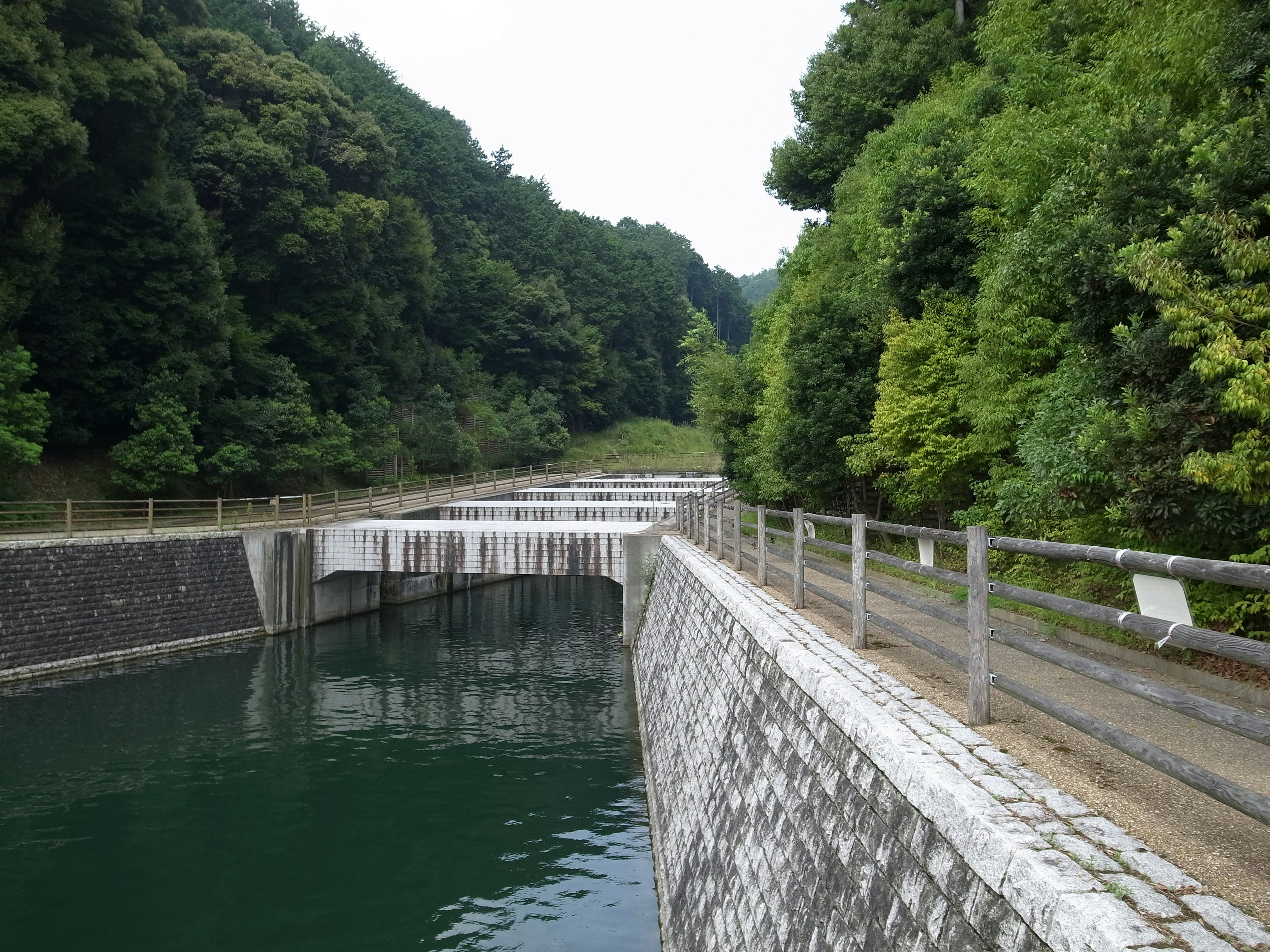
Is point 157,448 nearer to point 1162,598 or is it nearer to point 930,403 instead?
point 930,403

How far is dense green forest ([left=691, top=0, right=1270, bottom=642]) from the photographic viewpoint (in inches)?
242

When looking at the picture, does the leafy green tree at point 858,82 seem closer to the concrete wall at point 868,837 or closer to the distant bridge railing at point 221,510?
the distant bridge railing at point 221,510

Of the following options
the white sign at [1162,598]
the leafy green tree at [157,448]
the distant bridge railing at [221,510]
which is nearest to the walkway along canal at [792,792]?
the white sign at [1162,598]

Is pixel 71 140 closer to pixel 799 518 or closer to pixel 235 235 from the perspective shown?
pixel 235 235

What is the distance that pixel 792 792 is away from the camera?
516 centimetres

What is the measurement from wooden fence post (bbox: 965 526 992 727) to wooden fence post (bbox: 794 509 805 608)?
3.25 meters

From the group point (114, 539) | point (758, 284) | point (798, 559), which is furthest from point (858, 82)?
point (758, 284)

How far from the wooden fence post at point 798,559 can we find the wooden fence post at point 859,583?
4.09 feet

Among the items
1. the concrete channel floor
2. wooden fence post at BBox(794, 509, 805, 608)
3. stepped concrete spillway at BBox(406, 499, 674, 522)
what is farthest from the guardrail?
stepped concrete spillway at BBox(406, 499, 674, 522)

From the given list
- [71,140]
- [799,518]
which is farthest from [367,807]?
[71,140]

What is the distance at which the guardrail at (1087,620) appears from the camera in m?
2.36

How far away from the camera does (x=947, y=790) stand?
3.33m

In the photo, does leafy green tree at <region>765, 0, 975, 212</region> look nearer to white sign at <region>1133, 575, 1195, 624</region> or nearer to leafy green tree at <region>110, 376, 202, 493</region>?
leafy green tree at <region>110, 376, 202, 493</region>

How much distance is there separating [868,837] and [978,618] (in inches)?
42.0
